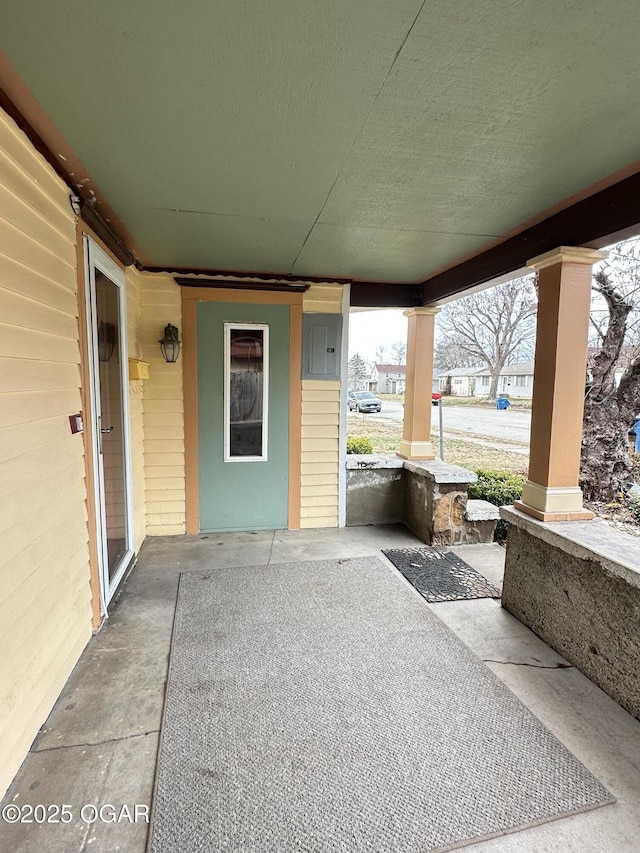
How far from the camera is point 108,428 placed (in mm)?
2803

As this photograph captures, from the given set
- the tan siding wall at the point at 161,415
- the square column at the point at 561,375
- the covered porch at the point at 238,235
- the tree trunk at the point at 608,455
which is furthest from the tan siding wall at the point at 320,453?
the tree trunk at the point at 608,455

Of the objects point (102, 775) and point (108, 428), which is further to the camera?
point (108, 428)

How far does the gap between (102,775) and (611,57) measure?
2.93m

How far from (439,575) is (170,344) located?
296 centimetres

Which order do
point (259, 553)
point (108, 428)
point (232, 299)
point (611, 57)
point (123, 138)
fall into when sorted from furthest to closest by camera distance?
point (232, 299) → point (259, 553) → point (108, 428) → point (123, 138) → point (611, 57)

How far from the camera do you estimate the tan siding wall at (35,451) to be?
1.47m

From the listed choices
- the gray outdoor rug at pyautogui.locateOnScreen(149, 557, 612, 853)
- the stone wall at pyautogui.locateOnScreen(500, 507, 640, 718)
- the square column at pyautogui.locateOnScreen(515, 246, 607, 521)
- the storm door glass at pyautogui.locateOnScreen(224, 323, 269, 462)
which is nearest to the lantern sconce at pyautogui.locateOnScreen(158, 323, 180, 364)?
the storm door glass at pyautogui.locateOnScreen(224, 323, 269, 462)

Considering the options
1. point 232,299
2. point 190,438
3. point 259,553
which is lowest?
point 259,553

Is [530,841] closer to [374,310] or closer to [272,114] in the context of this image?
[272,114]

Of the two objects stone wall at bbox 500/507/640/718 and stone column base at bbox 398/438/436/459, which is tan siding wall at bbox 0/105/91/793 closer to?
stone wall at bbox 500/507/640/718

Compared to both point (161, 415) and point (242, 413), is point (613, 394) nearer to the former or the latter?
point (242, 413)

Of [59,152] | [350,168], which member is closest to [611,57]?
[350,168]

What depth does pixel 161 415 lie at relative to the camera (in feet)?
12.3

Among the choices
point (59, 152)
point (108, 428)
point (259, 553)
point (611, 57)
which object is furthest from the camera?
point (259, 553)
